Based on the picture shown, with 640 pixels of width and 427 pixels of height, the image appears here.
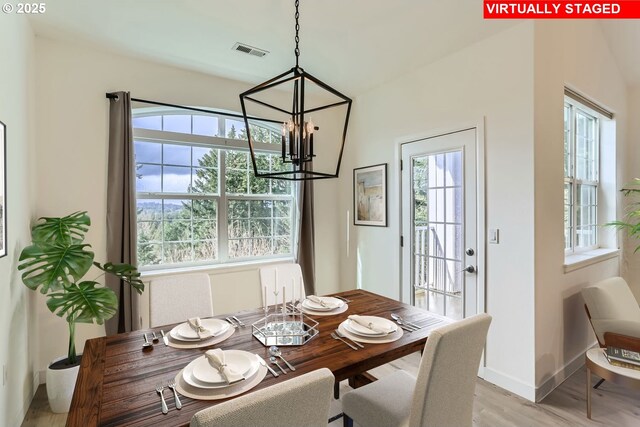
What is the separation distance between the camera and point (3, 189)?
179 centimetres

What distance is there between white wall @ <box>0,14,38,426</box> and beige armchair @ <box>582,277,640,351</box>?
12.6 ft

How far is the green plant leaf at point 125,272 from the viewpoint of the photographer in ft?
7.92

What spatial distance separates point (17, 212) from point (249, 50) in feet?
7.08

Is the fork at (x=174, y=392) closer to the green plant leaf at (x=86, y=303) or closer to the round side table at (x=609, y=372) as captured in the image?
the green plant leaf at (x=86, y=303)

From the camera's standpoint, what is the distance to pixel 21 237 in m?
2.17

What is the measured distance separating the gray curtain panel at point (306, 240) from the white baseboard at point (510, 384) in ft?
6.35

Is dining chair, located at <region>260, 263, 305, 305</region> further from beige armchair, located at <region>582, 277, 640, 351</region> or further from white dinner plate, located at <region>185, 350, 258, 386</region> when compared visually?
beige armchair, located at <region>582, 277, 640, 351</region>

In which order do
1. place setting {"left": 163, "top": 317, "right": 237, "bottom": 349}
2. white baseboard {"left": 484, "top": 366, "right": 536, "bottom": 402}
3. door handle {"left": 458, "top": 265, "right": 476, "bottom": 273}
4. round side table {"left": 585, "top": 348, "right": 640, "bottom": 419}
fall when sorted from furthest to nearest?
door handle {"left": 458, "top": 265, "right": 476, "bottom": 273}
white baseboard {"left": 484, "top": 366, "right": 536, "bottom": 402}
round side table {"left": 585, "top": 348, "right": 640, "bottom": 419}
place setting {"left": 163, "top": 317, "right": 237, "bottom": 349}

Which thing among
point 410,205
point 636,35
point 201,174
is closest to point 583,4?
point 636,35

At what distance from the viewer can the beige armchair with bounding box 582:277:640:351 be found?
2.10m

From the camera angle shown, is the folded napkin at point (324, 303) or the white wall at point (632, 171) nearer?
the folded napkin at point (324, 303)

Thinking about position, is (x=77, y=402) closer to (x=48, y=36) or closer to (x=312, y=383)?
(x=312, y=383)

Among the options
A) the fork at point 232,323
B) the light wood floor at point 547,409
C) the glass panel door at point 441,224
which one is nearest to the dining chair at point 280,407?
the fork at point 232,323

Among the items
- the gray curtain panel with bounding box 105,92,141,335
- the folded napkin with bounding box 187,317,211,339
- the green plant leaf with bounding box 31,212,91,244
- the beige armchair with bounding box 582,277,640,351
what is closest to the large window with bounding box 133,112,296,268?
the gray curtain panel with bounding box 105,92,141,335
